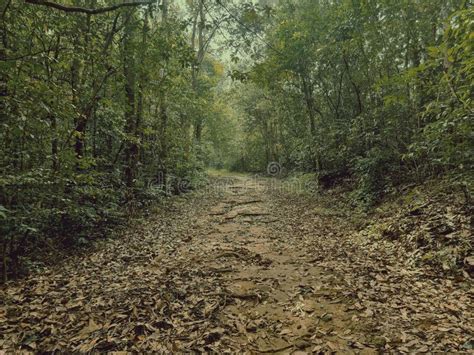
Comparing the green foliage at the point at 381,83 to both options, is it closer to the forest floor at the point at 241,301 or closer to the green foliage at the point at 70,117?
the forest floor at the point at 241,301

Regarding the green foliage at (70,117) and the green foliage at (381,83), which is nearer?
the green foliage at (70,117)

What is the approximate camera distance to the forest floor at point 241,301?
8.93 feet

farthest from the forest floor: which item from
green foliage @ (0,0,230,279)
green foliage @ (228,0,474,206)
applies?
green foliage @ (228,0,474,206)

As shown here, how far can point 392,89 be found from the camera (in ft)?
24.1

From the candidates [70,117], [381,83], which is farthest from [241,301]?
[381,83]

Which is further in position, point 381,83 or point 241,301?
point 381,83

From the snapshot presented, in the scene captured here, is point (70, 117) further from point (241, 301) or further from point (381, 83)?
point (381, 83)

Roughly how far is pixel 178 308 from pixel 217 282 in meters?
0.78

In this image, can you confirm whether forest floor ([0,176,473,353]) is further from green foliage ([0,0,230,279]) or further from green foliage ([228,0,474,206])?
green foliage ([228,0,474,206])

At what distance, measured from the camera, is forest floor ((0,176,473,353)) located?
8.93ft

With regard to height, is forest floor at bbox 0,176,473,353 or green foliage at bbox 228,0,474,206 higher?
green foliage at bbox 228,0,474,206

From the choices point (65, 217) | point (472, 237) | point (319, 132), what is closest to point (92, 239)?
Result: point (65, 217)

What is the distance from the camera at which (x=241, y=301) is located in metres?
3.49

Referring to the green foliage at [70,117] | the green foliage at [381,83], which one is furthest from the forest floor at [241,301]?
the green foliage at [381,83]
